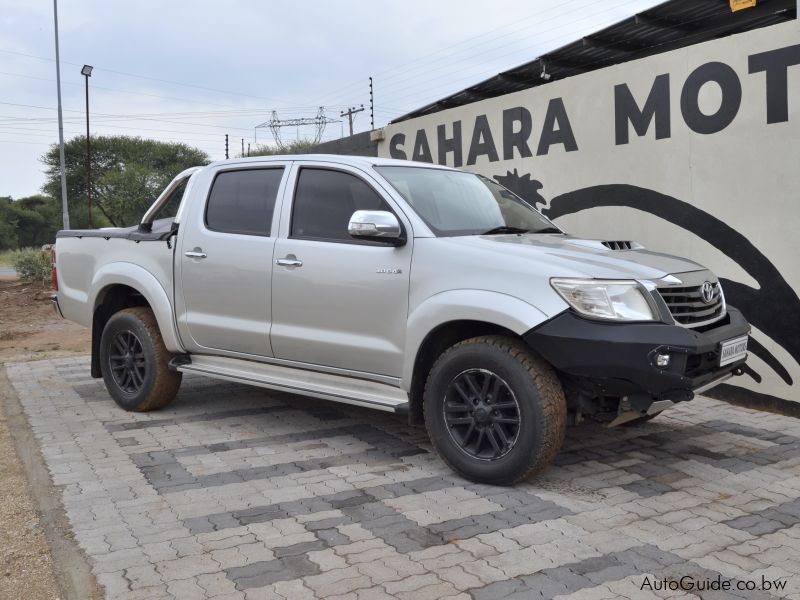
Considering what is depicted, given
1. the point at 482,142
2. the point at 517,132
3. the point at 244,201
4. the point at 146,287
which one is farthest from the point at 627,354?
the point at 482,142

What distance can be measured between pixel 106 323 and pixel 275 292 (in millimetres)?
2088

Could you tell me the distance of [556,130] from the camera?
782cm

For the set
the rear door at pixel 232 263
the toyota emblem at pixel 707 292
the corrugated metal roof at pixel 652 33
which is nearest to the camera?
the toyota emblem at pixel 707 292

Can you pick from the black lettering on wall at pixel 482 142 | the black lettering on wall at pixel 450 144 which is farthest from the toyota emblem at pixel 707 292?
the black lettering on wall at pixel 450 144

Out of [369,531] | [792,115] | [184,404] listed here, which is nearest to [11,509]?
[369,531]

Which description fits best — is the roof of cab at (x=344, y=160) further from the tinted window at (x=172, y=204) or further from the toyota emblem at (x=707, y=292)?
the toyota emblem at (x=707, y=292)

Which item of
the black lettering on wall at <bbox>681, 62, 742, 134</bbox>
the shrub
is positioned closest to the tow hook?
the black lettering on wall at <bbox>681, 62, 742, 134</bbox>

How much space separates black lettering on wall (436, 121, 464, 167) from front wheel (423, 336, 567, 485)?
549 cm

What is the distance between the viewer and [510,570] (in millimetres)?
3244

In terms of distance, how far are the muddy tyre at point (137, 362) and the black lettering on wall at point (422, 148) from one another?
4.95m

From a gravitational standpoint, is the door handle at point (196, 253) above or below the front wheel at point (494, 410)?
above

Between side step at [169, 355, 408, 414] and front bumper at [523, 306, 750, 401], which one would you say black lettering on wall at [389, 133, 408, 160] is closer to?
side step at [169, 355, 408, 414]

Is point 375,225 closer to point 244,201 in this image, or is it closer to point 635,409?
point 244,201

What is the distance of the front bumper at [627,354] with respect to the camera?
3.77 meters
